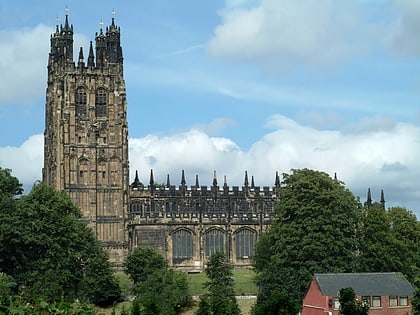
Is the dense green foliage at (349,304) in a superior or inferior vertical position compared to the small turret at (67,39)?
inferior

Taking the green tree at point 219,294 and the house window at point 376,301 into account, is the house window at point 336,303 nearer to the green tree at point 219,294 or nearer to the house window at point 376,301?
the house window at point 376,301

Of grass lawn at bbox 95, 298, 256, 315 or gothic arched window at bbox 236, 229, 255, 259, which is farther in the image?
gothic arched window at bbox 236, 229, 255, 259

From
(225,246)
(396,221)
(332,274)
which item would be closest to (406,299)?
(332,274)

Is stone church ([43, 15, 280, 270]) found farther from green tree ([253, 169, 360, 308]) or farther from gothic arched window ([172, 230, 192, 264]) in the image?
green tree ([253, 169, 360, 308])

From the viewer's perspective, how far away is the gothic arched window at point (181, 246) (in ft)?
301

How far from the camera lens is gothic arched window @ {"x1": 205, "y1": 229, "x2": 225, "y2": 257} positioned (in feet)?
305

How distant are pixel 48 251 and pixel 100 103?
124 feet

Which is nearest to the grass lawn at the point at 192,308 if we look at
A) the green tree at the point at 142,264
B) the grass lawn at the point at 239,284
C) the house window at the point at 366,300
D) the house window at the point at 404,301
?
the grass lawn at the point at 239,284

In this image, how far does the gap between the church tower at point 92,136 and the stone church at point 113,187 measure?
12 cm

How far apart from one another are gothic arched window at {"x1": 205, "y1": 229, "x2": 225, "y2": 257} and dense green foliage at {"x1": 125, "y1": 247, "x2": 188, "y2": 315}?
80.0ft

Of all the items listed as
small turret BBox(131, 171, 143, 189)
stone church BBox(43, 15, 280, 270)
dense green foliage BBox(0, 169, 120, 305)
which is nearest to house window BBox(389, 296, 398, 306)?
dense green foliage BBox(0, 169, 120, 305)

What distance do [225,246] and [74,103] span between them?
24.7 metres

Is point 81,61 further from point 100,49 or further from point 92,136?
point 92,136

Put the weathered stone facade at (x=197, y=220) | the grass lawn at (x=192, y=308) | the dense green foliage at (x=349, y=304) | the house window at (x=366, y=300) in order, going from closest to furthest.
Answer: the dense green foliage at (x=349, y=304)
the house window at (x=366, y=300)
the grass lawn at (x=192, y=308)
the weathered stone facade at (x=197, y=220)
